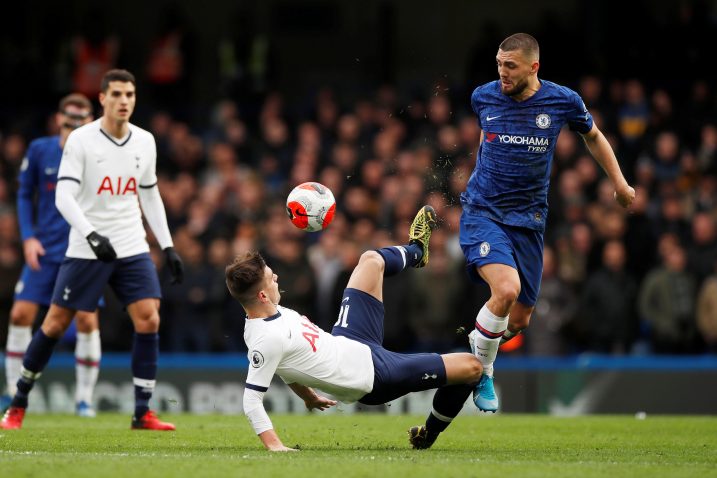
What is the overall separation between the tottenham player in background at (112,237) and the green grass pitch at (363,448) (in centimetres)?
72

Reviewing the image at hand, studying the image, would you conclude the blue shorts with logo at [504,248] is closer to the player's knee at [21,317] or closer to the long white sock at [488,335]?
the long white sock at [488,335]

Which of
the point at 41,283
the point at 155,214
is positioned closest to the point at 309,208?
the point at 155,214

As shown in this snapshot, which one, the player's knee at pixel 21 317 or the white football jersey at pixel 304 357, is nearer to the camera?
the white football jersey at pixel 304 357

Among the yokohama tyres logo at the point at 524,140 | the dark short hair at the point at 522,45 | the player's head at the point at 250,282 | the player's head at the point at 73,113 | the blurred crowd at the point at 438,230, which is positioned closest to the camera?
the player's head at the point at 250,282

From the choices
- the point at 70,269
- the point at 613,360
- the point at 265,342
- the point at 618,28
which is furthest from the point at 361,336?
the point at 618,28

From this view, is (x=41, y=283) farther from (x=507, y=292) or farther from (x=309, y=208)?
(x=507, y=292)

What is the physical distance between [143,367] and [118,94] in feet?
7.50

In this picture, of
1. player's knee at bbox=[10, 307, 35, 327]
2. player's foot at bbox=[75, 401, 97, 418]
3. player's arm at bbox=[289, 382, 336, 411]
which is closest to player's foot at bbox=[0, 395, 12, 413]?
player's foot at bbox=[75, 401, 97, 418]

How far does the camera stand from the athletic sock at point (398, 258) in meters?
9.42

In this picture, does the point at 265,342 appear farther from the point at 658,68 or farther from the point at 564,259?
the point at 658,68

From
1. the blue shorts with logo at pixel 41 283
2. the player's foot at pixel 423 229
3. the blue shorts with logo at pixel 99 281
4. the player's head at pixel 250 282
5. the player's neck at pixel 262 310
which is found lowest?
the blue shorts with logo at pixel 41 283

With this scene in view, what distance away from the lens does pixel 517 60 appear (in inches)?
377

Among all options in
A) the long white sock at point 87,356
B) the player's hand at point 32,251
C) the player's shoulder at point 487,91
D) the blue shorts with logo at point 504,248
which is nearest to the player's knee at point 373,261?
the blue shorts with logo at point 504,248

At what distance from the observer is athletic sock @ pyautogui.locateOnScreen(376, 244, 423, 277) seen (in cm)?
942
